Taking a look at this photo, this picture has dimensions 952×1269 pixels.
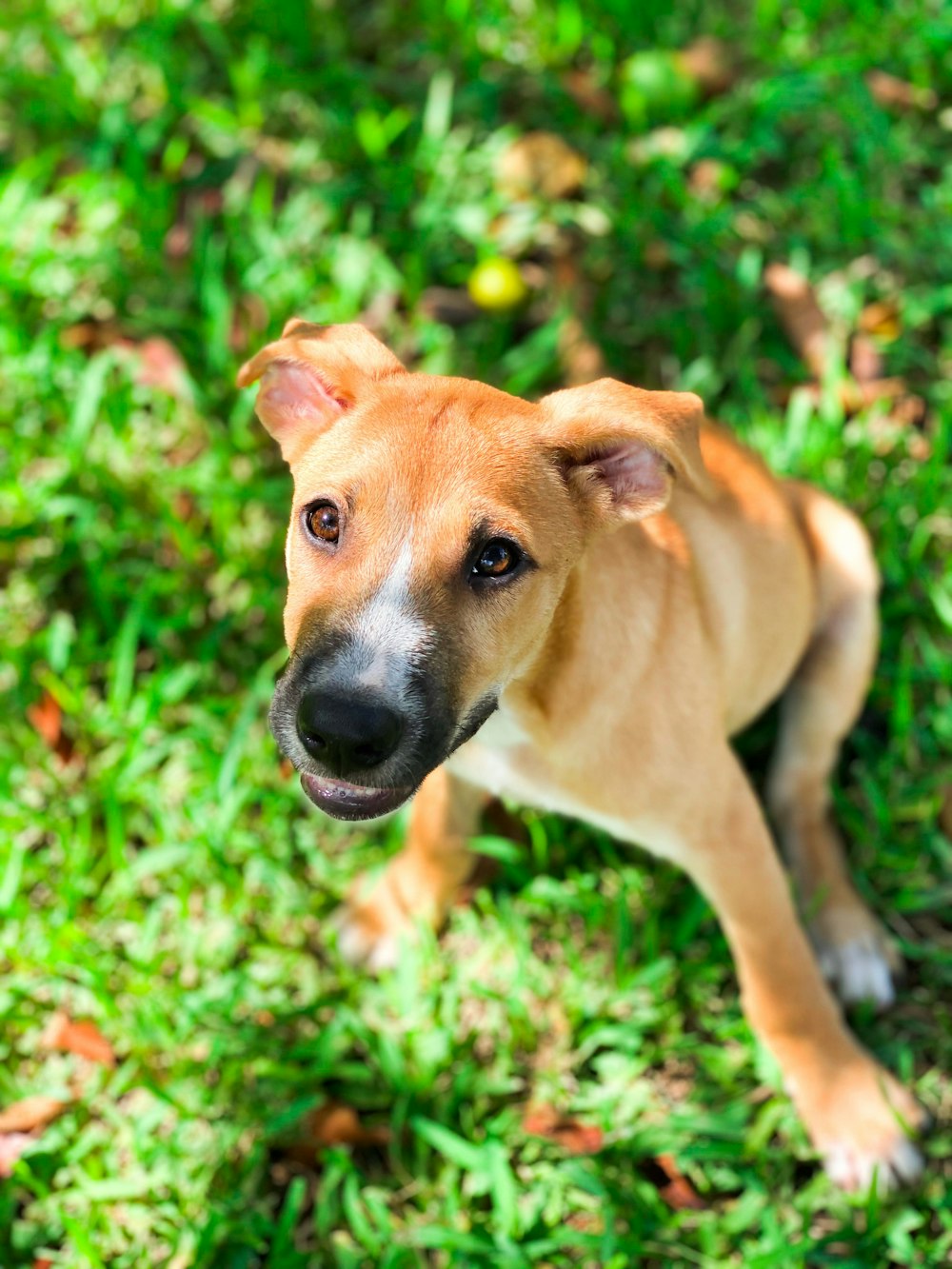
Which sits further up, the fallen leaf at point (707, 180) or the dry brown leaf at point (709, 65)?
the dry brown leaf at point (709, 65)

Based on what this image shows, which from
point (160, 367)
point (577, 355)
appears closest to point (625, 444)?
point (577, 355)

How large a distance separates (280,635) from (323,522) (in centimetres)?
193

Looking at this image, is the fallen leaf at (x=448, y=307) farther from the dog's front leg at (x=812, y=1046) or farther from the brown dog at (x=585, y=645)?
the dog's front leg at (x=812, y=1046)

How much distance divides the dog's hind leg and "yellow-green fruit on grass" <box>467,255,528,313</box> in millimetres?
1691

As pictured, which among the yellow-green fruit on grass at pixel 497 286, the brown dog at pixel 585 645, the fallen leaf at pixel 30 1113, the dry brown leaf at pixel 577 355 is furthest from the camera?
the yellow-green fruit on grass at pixel 497 286

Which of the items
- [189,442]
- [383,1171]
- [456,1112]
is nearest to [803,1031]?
[456,1112]

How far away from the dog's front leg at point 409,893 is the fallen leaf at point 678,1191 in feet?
3.61

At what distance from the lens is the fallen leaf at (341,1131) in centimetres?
387

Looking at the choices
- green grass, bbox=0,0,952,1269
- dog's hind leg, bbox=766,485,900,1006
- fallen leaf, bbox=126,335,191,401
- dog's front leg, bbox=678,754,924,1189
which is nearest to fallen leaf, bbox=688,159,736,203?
green grass, bbox=0,0,952,1269

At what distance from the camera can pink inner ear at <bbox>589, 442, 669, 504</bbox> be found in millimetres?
2906

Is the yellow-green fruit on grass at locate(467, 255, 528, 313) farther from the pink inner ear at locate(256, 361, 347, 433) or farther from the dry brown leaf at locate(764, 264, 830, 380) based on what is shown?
the pink inner ear at locate(256, 361, 347, 433)

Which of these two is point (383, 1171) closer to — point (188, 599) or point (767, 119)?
point (188, 599)

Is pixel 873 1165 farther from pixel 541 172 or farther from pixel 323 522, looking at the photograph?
pixel 541 172

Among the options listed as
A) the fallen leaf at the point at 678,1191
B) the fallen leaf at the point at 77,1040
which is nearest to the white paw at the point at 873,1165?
the fallen leaf at the point at 678,1191
